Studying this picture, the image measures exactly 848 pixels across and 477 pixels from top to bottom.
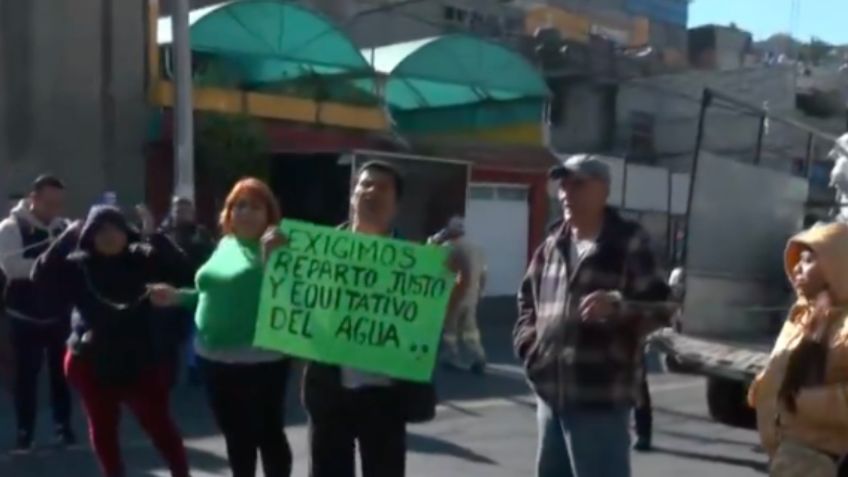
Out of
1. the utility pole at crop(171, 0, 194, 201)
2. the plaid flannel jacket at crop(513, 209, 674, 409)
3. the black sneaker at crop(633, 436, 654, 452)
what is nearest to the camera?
the plaid flannel jacket at crop(513, 209, 674, 409)

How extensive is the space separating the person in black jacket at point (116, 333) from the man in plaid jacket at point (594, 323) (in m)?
2.40

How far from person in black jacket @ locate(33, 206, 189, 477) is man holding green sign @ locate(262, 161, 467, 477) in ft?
3.91

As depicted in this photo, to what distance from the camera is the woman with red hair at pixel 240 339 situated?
22.0 ft

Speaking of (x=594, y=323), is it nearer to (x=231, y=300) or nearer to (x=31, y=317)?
(x=231, y=300)

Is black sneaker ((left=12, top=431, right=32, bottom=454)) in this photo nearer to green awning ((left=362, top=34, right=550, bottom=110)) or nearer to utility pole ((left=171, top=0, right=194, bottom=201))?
utility pole ((left=171, top=0, right=194, bottom=201))

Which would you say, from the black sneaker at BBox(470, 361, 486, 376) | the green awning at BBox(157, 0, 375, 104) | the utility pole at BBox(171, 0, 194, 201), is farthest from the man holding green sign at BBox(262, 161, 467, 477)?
the green awning at BBox(157, 0, 375, 104)

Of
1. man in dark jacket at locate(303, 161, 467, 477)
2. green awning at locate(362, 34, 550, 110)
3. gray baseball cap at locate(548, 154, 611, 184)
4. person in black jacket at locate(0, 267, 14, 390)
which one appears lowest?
person in black jacket at locate(0, 267, 14, 390)

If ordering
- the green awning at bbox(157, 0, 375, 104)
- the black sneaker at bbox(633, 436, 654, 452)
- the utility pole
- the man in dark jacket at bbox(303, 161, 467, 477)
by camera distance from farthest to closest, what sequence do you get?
1. the green awning at bbox(157, 0, 375, 104)
2. the utility pole
3. the black sneaker at bbox(633, 436, 654, 452)
4. the man in dark jacket at bbox(303, 161, 467, 477)

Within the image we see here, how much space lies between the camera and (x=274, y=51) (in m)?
22.6

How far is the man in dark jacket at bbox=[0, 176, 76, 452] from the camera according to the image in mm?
10344

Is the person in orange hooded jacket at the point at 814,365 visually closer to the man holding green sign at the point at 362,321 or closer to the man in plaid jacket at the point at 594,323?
the man in plaid jacket at the point at 594,323

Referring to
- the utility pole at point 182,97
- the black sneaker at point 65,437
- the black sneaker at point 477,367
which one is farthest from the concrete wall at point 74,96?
the black sneaker at point 65,437

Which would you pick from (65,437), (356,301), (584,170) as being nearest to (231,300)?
(356,301)

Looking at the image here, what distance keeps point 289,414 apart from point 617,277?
23.4 ft
